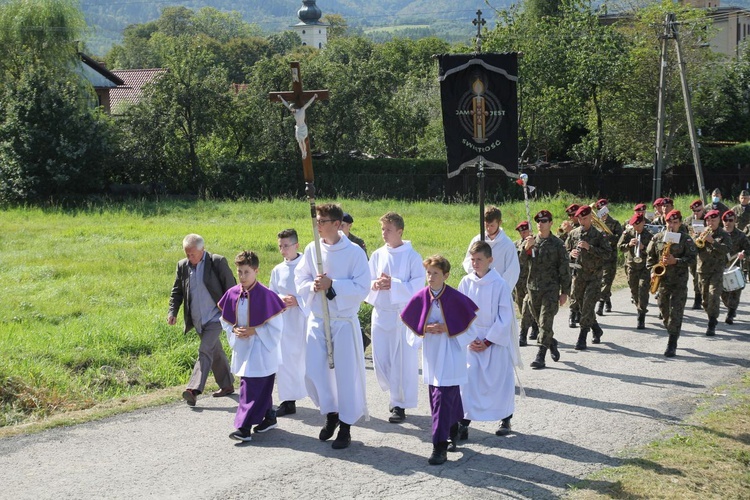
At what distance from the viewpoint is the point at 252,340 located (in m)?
8.21

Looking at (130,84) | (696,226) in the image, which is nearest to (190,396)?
(696,226)

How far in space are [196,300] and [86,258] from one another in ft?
38.3

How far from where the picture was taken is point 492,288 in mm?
8195

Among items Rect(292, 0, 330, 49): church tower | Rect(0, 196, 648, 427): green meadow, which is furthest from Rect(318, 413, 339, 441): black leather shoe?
Rect(292, 0, 330, 49): church tower

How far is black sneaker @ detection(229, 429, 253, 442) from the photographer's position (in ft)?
26.2

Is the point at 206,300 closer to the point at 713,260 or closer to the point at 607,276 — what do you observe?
the point at 607,276

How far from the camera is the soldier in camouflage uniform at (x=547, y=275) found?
11023 mm

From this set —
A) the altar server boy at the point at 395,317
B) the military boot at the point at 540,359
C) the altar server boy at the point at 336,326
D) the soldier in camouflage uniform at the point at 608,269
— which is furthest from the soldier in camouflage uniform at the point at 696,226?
the altar server boy at the point at 336,326

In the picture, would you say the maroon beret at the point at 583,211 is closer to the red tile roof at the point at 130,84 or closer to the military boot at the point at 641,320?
the military boot at the point at 641,320

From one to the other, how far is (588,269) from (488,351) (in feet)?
14.8

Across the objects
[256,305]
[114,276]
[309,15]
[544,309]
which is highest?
[309,15]

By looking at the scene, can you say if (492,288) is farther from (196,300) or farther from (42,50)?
(42,50)

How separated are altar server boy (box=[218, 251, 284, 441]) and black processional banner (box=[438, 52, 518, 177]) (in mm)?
2763

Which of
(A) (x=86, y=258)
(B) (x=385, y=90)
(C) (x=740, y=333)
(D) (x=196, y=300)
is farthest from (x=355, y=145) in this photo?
(D) (x=196, y=300)
